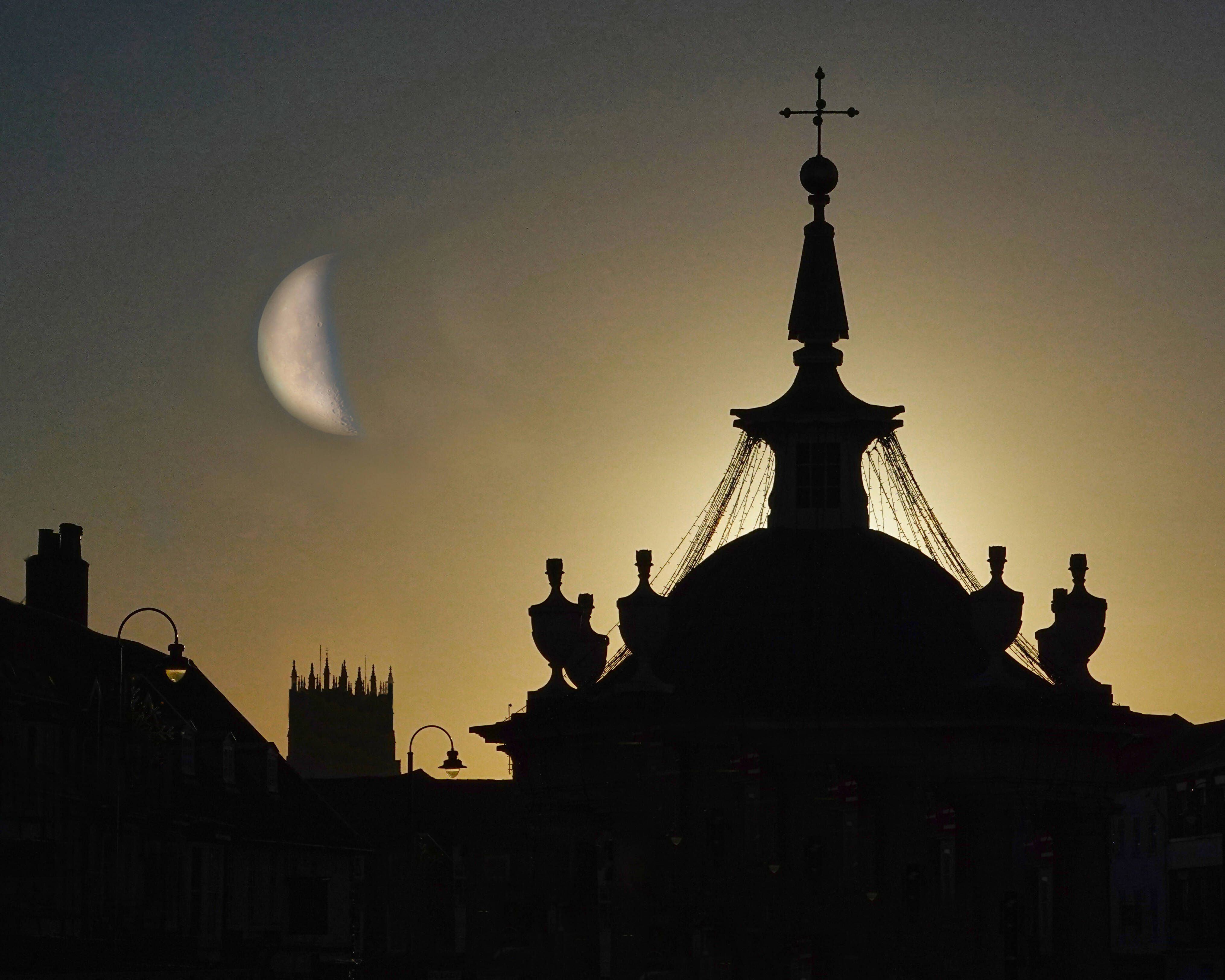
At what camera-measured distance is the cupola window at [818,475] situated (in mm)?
74625

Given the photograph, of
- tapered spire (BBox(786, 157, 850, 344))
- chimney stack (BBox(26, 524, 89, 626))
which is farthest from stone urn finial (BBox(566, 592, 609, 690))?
chimney stack (BBox(26, 524, 89, 626))

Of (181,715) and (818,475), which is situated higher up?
(818,475)

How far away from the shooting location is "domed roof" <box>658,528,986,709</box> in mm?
69562

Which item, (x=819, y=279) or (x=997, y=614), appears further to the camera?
(x=819, y=279)

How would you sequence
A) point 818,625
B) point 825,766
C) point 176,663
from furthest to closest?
1. point 818,625
2. point 825,766
3. point 176,663

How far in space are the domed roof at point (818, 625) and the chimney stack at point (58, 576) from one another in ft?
89.5

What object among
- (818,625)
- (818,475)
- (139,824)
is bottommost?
(139,824)

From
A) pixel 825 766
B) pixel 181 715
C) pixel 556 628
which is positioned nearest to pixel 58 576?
pixel 181 715

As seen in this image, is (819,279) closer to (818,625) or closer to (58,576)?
(818,625)

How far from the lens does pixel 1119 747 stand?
7125cm

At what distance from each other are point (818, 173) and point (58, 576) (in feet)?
103

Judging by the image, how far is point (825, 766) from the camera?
68.3 meters

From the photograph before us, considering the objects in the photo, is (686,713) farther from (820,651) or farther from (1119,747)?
(1119,747)

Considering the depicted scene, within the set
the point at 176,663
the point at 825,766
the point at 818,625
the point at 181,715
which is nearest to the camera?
the point at 176,663
